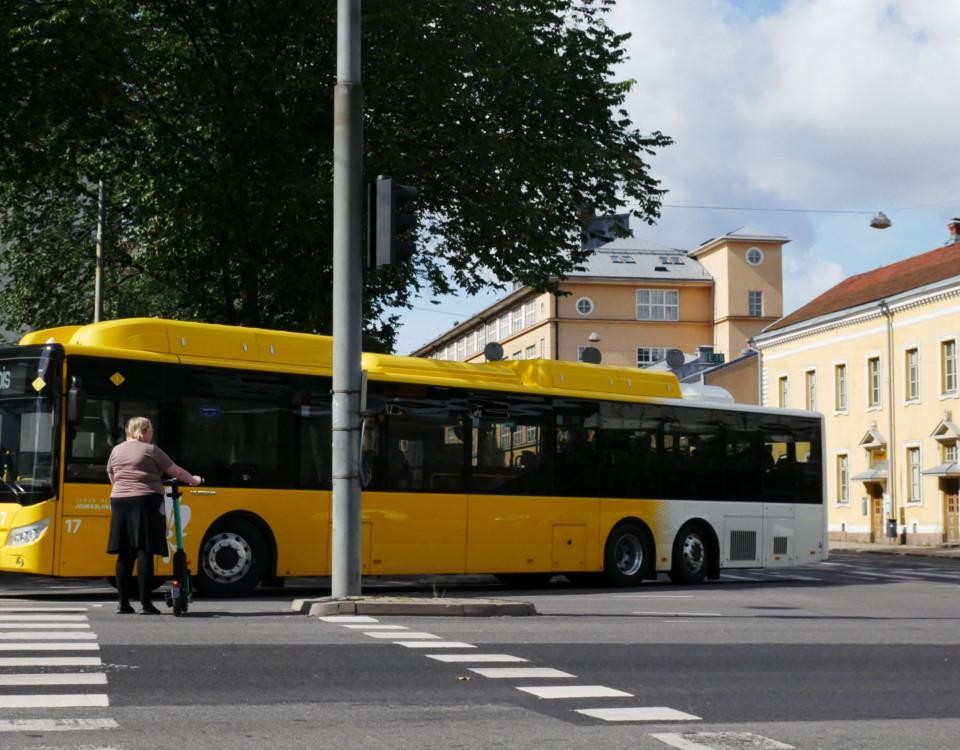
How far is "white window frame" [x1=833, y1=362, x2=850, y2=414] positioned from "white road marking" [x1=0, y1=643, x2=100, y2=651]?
5757cm

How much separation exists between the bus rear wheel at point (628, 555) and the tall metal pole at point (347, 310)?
8.46 metres

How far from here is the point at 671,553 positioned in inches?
970

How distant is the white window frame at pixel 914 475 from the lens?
5944 centimetres

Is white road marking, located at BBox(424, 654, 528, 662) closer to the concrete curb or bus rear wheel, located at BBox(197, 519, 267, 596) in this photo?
the concrete curb

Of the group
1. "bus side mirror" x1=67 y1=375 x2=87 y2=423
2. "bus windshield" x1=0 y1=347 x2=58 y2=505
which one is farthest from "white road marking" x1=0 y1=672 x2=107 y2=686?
"bus side mirror" x1=67 y1=375 x2=87 y2=423

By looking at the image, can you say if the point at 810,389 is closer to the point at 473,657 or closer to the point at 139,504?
the point at 139,504

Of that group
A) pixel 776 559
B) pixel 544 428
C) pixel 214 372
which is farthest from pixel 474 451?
pixel 776 559

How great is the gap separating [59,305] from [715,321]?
74657mm

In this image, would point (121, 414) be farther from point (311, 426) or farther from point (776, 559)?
point (776, 559)

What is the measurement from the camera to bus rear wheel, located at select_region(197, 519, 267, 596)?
61.2ft

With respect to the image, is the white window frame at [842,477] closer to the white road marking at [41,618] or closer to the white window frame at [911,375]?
the white window frame at [911,375]

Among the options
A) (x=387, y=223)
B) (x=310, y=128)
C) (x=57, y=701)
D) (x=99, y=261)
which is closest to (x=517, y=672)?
(x=57, y=701)

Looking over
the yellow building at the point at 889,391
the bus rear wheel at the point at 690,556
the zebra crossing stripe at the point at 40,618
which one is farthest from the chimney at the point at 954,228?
the zebra crossing stripe at the point at 40,618

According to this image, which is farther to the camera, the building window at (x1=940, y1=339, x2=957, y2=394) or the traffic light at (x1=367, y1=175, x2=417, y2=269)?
the building window at (x1=940, y1=339, x2=957, y2=394)
